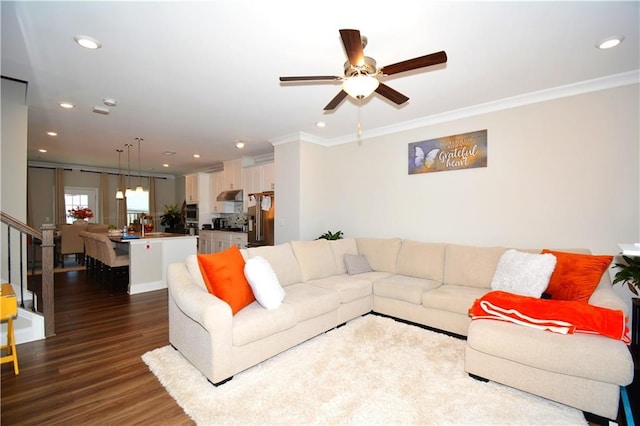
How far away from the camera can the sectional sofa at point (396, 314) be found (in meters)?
1.89

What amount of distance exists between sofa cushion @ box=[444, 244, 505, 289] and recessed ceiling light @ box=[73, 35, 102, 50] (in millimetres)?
4077

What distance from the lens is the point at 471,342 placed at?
89.7 inches

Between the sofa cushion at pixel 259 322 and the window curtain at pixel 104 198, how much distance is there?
8.37 meters

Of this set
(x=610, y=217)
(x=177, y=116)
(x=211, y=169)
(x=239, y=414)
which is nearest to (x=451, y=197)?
(x=610, y=217)

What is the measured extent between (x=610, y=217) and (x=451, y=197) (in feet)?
5.15

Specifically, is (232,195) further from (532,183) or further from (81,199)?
(532,183)

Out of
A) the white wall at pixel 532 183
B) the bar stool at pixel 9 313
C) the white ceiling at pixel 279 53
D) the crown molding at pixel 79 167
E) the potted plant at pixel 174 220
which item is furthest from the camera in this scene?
the potted plant at pixel 174 220

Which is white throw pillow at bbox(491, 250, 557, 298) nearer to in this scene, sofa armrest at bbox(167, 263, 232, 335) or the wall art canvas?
the wall art canvas

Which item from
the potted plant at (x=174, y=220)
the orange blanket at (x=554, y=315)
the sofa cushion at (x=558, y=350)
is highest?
the potted plant at (x=174, y=220)

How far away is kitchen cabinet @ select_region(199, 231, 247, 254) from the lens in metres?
6.42

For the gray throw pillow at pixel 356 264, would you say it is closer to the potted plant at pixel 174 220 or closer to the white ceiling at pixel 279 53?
the white ceiling at pixel 279 53

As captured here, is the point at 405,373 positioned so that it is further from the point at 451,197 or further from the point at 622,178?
the point at 622,178

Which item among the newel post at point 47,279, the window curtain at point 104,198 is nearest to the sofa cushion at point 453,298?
the newel post at point 47,279

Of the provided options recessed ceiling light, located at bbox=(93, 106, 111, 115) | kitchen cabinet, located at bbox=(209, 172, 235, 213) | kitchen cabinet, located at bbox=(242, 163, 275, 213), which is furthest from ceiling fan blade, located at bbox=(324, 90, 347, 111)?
kitchen cabinet, located at bbox=(209, 172, 235, 213)
